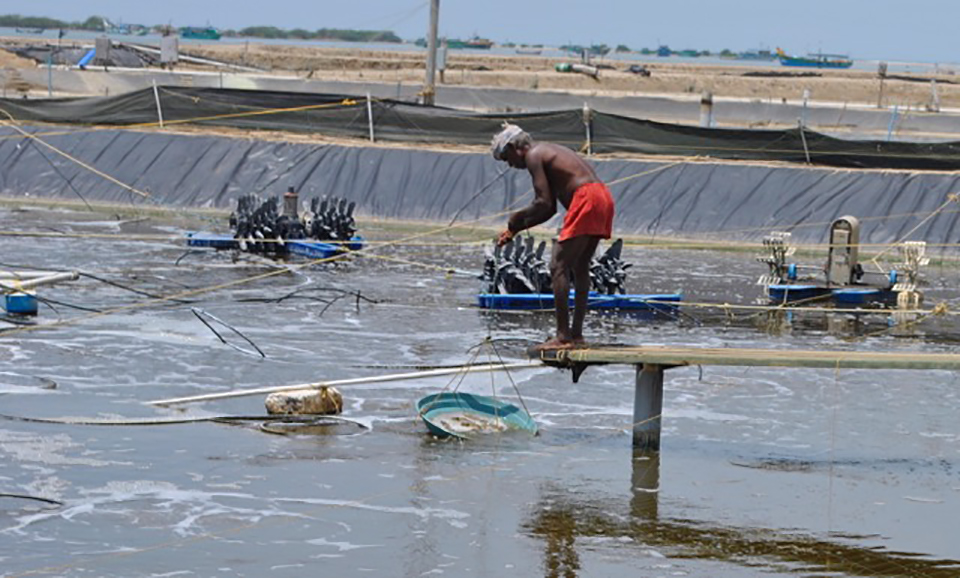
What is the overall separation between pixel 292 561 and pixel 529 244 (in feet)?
40.4

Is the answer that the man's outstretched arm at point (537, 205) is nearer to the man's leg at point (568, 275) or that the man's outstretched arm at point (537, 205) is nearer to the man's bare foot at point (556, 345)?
the man's leg at point (568, 275)

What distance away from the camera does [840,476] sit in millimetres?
13656

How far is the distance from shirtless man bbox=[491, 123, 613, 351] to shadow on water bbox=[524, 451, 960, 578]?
5.44 ft

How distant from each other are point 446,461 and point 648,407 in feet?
5.67

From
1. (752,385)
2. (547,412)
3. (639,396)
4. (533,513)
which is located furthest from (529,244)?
(533,513)

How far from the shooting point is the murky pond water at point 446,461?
11.3 metres

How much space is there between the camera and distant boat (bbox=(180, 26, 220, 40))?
600ft

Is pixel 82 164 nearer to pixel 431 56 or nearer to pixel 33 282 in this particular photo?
pixel 431 56

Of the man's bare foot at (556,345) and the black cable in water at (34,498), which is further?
the man's bare foot at (556,345)

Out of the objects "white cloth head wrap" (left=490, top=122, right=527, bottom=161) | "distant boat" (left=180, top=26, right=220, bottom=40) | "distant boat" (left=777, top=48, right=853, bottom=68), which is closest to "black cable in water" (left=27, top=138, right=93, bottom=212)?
"white cloth head wrap" (left=490, top=122, right=527, bottom=161)

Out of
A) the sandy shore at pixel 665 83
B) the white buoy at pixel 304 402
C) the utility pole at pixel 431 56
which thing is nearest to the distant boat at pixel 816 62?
the sandy shore at pixel 665 83

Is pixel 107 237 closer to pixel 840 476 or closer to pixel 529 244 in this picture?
pixel 529 244

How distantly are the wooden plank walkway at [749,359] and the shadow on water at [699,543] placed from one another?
1.13 metres

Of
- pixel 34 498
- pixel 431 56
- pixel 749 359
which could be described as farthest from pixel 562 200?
pixel 431 56
